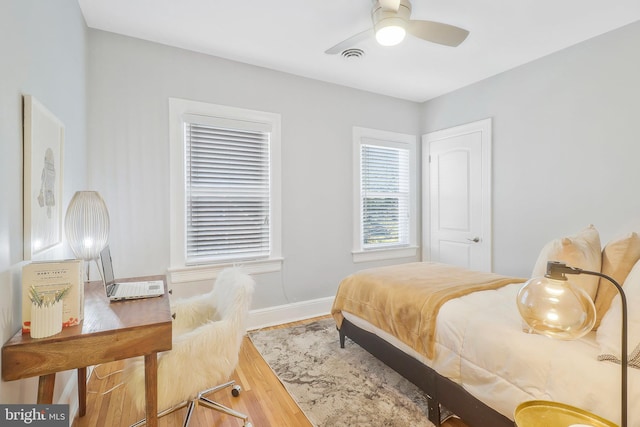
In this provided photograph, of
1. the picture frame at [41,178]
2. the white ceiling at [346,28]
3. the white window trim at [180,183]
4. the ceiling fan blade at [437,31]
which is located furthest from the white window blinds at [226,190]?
the ceiling fan blade at [437,31]

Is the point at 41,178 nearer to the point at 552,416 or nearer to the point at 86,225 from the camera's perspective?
the point at 86,225

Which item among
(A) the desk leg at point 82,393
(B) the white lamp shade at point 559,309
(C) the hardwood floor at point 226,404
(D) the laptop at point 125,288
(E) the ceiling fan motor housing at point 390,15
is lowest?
(C) the hardwood floor at point 226,404

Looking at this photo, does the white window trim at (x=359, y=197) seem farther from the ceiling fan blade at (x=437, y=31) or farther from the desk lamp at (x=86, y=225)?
the desk lamp at (x=86, y=225)

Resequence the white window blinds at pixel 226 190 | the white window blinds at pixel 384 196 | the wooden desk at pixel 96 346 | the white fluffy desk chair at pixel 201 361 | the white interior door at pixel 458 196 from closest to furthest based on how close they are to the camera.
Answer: the wooden desk at pixel 96 346, the white fluffy desk chair at pixel 201 361, the white window blinds at pixel 226 190, the white interior door at pixel 458 196, the white window blinds at pixel 384 196

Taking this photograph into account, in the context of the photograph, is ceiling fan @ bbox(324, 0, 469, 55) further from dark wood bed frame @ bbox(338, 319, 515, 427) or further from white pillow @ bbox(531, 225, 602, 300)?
dark wood bed frame @ bbox(338, 319, 515, 427)

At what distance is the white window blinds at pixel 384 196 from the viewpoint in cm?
385

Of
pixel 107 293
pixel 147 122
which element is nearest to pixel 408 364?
pixel 107 293

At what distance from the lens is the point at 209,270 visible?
2.89 metres

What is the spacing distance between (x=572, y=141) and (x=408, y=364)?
8.22 feet

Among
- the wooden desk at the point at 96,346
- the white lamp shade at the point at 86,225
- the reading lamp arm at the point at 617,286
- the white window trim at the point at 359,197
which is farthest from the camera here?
the white window trim at the point at 359,197

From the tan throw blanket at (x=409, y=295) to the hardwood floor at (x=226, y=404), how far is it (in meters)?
0.56

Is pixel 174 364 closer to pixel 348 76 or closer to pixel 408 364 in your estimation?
pixel 408 364

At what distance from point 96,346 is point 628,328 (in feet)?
6.75

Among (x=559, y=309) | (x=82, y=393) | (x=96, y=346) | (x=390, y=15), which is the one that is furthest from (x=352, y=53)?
(x=82, y=393)
